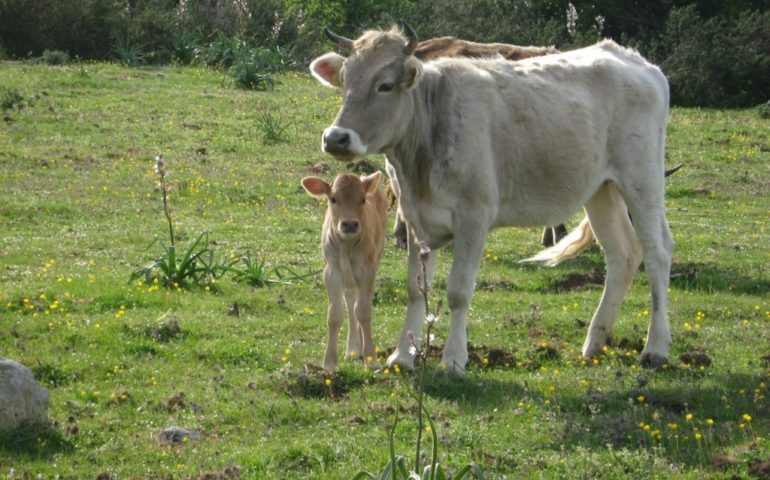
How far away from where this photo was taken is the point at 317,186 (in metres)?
11.2

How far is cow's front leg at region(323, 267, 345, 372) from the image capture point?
33.7 ft

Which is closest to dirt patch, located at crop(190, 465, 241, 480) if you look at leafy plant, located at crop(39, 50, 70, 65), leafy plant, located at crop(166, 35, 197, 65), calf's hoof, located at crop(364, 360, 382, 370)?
calf's hoof, located at crop(364, 360, 382, 370)

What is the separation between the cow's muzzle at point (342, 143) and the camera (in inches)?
383

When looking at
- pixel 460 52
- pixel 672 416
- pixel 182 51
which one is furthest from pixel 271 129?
pixel 672 416

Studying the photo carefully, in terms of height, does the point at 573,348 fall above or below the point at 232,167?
above

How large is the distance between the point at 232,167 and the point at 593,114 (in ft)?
36.0

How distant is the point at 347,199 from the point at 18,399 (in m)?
3.59

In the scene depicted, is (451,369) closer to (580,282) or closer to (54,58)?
(580,282)

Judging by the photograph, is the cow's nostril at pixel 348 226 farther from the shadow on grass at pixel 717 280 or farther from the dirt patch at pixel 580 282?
the shadow on grass at pixel 717 280

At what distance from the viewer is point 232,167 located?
21.2 meters

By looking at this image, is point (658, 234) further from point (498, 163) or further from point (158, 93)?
point (158, 93)

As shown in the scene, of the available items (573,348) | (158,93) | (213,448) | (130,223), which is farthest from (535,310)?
(158,93)

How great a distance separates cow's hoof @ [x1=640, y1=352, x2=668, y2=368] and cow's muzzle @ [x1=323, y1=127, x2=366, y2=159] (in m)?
3.03

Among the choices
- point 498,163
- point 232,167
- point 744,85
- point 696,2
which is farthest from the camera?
point 696,2
